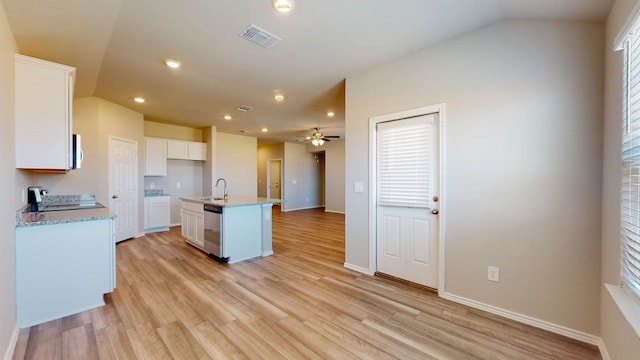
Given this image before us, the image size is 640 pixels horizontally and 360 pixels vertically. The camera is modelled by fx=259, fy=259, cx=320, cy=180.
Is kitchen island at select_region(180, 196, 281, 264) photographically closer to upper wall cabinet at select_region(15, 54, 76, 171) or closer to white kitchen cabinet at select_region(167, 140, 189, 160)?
upper wall cabinet at select_region(15, 54, 76, 171)

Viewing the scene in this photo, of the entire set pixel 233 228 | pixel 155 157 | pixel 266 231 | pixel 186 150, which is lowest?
pixel 266 231

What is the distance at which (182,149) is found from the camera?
6.48m

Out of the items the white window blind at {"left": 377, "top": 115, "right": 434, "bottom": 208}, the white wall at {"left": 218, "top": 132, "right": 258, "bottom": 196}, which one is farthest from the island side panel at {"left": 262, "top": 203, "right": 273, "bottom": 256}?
the white wall at {"left": 218, "top": 132, "right": 258, "bottom": 196}

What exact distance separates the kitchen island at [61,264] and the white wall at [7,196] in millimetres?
136

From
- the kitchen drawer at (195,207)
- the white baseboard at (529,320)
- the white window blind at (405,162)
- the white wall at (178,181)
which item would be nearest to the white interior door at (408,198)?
the white window blind at (405,162)

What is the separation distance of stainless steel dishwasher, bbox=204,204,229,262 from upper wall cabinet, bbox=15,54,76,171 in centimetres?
171

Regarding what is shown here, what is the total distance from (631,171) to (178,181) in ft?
25.0

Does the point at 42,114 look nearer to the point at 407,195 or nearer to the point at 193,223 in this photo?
the point at 193,223

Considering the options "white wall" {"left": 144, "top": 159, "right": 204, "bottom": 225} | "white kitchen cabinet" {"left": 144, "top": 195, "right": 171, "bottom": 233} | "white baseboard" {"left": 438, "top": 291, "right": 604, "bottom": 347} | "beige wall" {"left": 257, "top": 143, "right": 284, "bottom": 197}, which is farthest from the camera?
"beige wall" {"left": 257, "top": 143, "right": 284, "bottom": 197}

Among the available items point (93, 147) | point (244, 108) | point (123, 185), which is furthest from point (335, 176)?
point (93, 147)

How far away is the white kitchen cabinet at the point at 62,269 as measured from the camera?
2123mm

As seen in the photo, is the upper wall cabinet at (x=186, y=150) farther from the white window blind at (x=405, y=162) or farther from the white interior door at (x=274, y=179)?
the white window blind at (x=405, y=162)

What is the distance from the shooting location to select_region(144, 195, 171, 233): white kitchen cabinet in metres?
5.68

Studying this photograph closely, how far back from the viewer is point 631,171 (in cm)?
150
